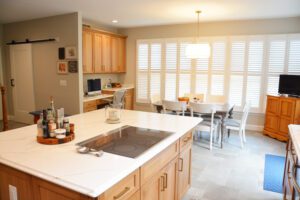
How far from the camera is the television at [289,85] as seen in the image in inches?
188

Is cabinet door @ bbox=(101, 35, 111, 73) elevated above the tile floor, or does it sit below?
above

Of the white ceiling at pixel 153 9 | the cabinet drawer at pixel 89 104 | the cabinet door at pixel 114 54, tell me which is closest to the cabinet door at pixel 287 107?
the white ceiling at pixel 153 9

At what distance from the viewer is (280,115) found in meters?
4.87

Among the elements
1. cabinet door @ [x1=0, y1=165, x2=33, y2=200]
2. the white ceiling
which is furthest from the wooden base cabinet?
cabinet door @ [x1=0, y1=165, x2=33, y2=200]

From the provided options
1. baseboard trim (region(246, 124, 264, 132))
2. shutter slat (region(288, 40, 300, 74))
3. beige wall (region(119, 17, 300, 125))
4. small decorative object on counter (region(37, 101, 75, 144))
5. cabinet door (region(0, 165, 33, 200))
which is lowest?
baseboard trim (region(246, 124, 264, 132))

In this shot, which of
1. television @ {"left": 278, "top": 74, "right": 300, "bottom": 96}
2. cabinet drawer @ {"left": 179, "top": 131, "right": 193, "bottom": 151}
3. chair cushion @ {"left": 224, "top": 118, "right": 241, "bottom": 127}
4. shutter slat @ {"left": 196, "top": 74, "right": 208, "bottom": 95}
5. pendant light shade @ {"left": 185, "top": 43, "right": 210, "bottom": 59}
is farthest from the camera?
shutter slat @ {"left": 196, "top": 74, "right": 208, "bottom": 95}

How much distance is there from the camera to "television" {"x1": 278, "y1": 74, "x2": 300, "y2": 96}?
15.7 ft

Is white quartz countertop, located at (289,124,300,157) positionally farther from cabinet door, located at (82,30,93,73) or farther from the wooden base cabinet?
cabinet door, located at (82,30,93,73)

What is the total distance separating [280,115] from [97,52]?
439cm

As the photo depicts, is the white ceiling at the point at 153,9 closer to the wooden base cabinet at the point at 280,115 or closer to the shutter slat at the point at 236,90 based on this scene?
the shutter slat at the point at 236,90

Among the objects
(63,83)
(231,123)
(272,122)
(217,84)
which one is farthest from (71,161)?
(217,84)

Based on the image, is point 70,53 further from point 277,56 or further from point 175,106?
point 277,56

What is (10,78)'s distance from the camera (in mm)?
6367

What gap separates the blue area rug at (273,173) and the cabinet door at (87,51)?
416 centimetres
